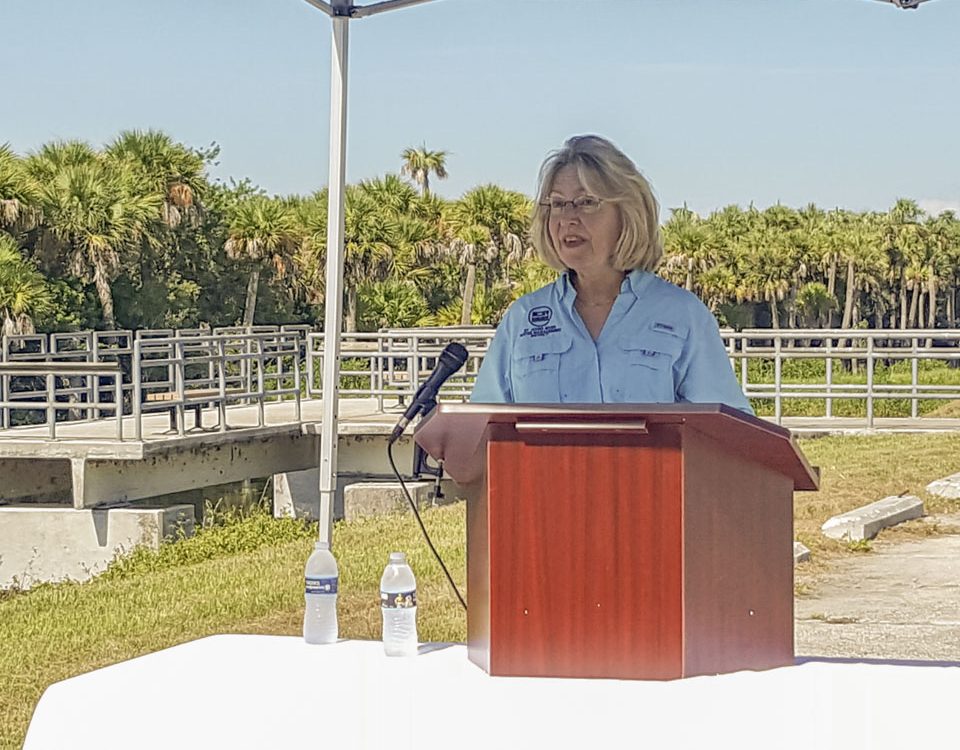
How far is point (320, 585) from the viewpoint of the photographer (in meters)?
3.08

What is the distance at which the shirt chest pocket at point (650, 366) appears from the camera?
10.1ft

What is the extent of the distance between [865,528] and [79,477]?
7945mm

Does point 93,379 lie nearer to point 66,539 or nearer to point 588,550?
point 66,539

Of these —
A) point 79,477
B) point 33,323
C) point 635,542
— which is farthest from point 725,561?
point 33,323

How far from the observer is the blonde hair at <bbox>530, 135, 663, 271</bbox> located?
10.4 ft

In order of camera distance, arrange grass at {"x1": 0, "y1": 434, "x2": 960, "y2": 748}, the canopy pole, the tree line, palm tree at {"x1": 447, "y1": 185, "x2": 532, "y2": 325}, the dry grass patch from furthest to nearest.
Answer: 1. palm tree at {"x1": 447, "y1": 185, "x2": 532, "y2": 325}
2. the tree line
3. the dry grass patch
4. grass at {"x1": 0, "y1": 434, "x2": 960, "y2": 748}
5. the canopy pole

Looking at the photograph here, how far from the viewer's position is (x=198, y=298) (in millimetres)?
45094

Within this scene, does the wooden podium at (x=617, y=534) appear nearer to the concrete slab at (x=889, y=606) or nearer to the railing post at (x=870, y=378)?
the concrete slab at (x=889, y=606)

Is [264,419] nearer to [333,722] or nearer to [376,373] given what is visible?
[376,373]

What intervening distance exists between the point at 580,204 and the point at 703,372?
1.34 ft

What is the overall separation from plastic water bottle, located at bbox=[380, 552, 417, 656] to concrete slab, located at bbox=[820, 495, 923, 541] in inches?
341

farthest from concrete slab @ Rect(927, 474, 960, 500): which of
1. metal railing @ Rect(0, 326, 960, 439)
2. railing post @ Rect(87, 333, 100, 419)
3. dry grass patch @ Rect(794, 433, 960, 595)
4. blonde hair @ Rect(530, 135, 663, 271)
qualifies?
blonde hair @ Rect(530, 135, 663, 271)

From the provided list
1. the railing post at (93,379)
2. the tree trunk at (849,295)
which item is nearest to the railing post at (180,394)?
the railing post at (93,379)

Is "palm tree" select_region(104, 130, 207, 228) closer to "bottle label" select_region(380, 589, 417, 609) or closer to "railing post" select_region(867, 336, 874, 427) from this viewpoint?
"railing post" select_region(867, 336, 874, 427)
